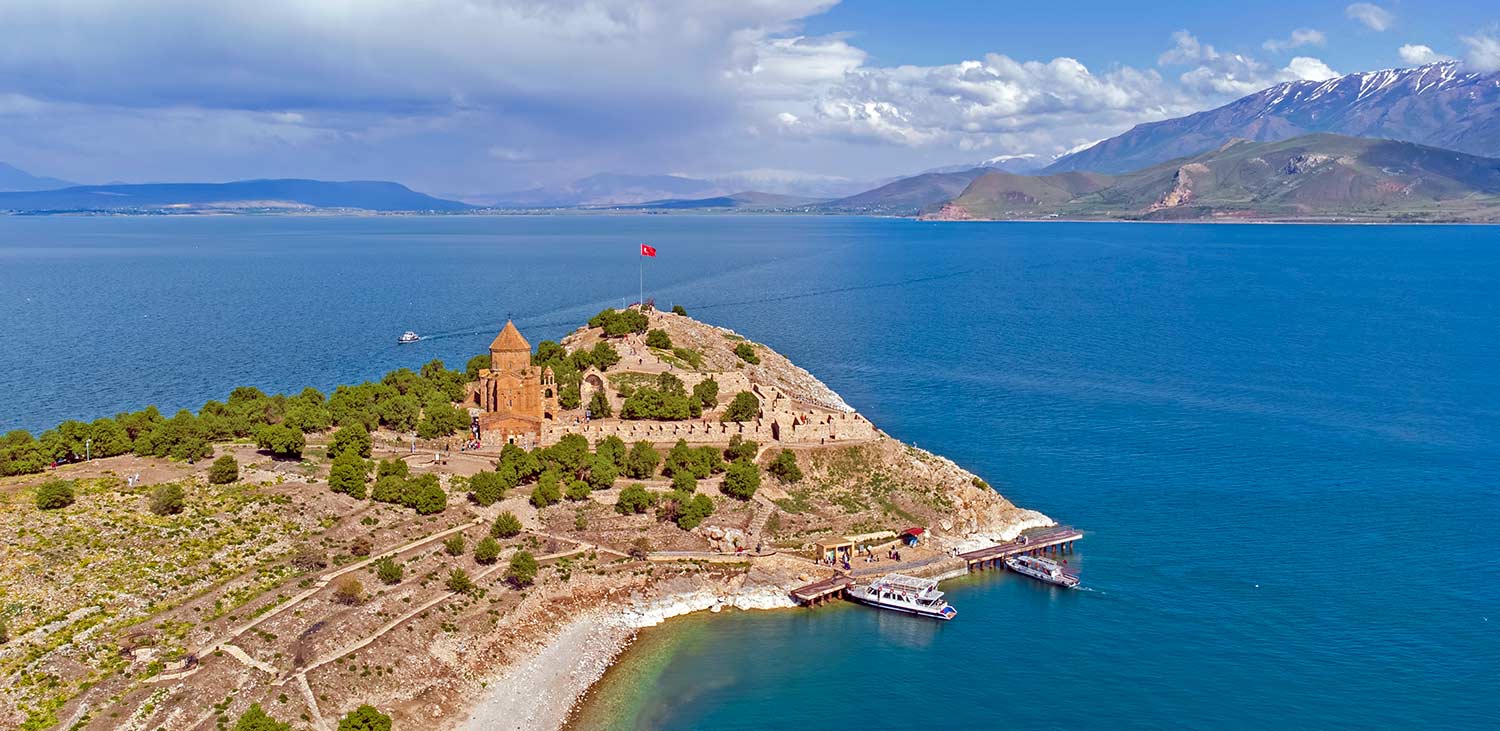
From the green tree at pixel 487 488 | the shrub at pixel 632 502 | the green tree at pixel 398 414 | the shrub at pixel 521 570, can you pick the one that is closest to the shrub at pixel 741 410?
the shrub at pixel 632 502

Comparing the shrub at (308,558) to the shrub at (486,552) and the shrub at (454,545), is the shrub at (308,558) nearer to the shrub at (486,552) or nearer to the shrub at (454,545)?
the shrub at (454,545)

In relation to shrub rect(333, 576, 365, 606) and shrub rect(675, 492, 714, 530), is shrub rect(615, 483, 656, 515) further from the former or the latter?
shrub rect(333, 576, 365, 606)

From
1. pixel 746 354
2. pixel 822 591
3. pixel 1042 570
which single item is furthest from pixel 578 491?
pixel 746 354

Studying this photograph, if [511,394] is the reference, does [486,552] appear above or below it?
below

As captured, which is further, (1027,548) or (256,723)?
(1027,548)

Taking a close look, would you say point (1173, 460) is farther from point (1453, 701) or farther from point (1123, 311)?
point (1123, 311)

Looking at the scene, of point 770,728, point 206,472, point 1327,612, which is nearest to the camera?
point 770,728

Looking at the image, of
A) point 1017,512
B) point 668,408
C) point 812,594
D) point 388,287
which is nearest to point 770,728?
point 812,594

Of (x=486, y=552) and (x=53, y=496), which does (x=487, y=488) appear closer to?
(x=486, y=552)
